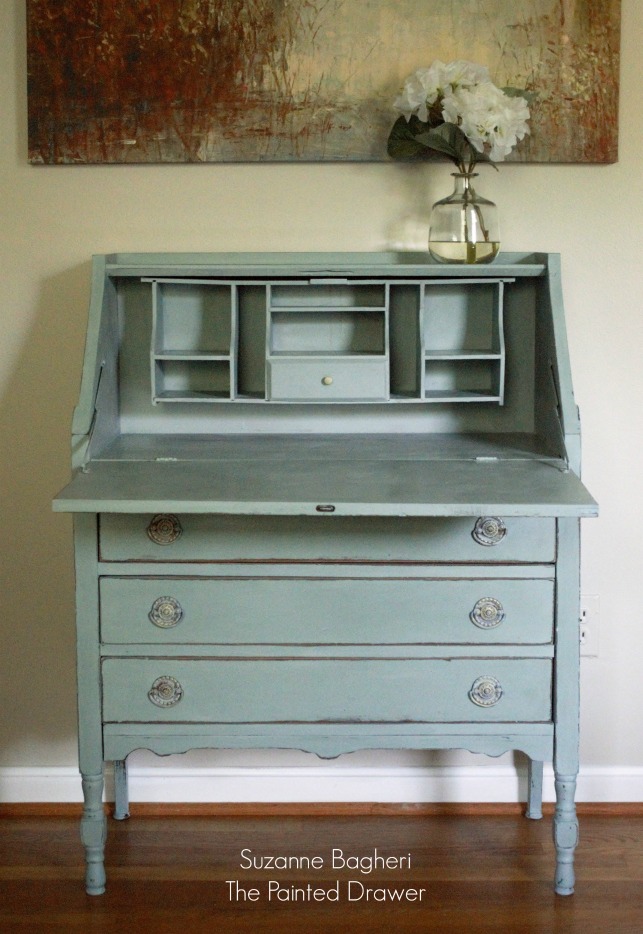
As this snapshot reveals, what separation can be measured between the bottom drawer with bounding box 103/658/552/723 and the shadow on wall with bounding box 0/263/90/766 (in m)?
0.59

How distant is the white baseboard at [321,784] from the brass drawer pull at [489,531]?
33.4 inches

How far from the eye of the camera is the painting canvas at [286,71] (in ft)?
8.21

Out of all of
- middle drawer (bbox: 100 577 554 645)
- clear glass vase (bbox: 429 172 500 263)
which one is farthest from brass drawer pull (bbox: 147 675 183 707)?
clear glass vase (bbox: 429 172 500 263)

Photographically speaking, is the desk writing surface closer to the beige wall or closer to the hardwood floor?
the beige wall

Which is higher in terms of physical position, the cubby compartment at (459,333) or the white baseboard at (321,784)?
the cubby compartment at (459,333)

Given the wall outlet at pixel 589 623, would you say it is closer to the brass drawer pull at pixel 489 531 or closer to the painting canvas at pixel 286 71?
the brass drawer pull at pixel 489 531

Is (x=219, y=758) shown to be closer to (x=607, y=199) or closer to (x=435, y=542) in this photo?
(x=435, y=542)

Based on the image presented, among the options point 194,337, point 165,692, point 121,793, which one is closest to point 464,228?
point 194,337

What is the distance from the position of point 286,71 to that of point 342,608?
1266 millimetres

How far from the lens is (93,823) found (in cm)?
227

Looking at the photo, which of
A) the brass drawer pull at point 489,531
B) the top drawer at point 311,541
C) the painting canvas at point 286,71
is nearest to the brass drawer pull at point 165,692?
the top drawer at point 311,541

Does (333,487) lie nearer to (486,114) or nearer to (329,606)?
(329,606)

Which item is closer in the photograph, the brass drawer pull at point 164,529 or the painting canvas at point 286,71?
the brass drawer pull at point 164,529

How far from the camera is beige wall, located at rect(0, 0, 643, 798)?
2.58 metres
